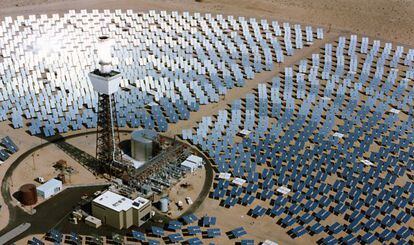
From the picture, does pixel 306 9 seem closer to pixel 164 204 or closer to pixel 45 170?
pixel 45 170

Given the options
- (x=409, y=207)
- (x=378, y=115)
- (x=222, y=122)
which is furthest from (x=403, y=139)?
(x=222, y=122)

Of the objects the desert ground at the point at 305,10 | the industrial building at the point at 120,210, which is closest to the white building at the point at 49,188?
the industrial building at the point at 120,210

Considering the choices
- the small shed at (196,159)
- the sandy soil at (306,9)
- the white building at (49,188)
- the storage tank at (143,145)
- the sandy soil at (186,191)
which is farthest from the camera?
the sandy soil at (306,9)

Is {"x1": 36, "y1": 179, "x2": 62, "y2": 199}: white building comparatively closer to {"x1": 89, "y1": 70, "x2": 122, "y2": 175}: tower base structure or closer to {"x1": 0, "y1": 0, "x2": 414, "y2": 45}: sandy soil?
{"x1": 89, "y1": 70, "x2": 122, "y2": 175}: tower base structure

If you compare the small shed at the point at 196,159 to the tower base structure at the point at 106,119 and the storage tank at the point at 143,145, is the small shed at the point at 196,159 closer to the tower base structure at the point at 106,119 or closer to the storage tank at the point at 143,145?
the storage tank at the point at 143,145

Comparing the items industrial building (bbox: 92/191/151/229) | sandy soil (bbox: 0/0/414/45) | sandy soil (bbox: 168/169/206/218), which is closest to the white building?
industrial building (bbox: 92/191/151/229)
